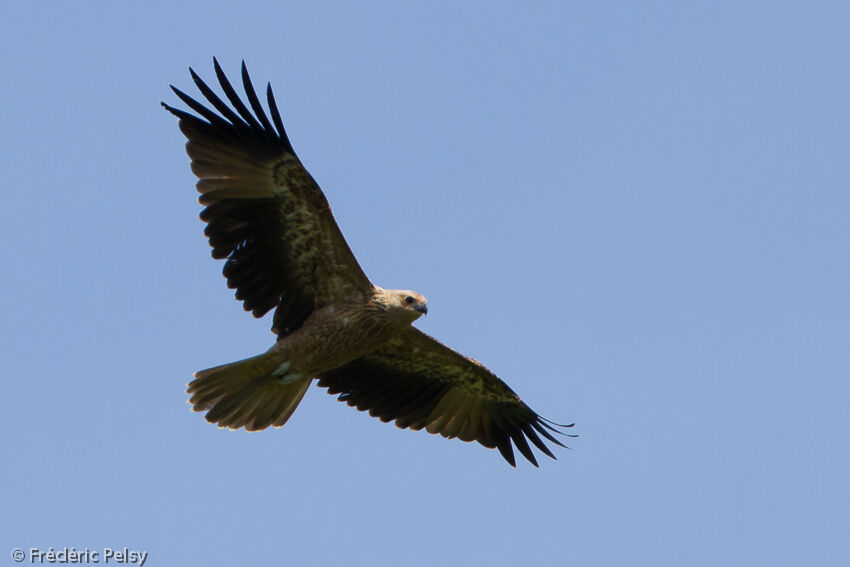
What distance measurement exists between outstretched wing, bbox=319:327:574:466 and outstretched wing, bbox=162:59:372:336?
1.42 metres

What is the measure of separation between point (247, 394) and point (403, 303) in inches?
69.9

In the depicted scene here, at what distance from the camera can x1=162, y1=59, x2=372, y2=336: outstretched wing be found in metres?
11.1

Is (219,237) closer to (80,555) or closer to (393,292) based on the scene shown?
(393,292)

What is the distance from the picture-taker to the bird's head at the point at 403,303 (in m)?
11.4

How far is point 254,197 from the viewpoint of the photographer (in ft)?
36.9

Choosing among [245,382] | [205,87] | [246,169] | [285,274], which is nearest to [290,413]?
[245,382]

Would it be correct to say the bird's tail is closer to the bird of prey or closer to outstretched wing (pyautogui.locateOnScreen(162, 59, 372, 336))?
the bird of prey

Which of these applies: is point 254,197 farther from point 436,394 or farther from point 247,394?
point 436,394

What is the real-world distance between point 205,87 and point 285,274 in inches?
74.1

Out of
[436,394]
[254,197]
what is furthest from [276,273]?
[436,394]

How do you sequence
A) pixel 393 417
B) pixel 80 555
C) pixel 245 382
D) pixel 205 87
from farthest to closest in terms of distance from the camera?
pixel 393 417 < pixel 245 382 < pixel 205 87 < pixel 80 555

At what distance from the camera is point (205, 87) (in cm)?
1102

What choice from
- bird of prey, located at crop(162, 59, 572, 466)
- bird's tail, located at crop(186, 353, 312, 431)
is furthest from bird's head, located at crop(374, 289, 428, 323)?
bird's tail, located at crop(186, 353, 312, 431)

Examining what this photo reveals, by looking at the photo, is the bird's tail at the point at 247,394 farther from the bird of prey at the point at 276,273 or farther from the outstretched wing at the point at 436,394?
the outstretched wing at the point at 436,394
